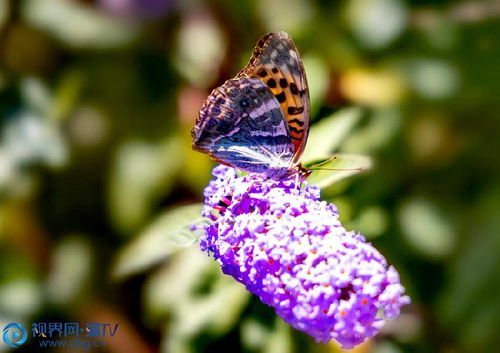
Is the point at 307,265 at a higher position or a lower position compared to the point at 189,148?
lower

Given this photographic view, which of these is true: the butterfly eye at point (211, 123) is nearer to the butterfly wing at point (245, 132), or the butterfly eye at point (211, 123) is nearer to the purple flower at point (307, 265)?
the butterfly wing at point (245, 132)

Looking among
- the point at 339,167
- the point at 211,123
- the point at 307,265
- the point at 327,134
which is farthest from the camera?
the point at 327,134

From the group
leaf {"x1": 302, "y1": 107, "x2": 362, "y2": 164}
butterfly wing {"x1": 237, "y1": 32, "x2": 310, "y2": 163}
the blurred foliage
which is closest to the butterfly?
butterfly wing {"x1": 237, "y1": 32, "x2": 310, "y2": 163}


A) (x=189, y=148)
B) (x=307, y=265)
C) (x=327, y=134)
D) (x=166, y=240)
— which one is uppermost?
(x=189, y=148)

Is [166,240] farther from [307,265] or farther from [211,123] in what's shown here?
[307,265]

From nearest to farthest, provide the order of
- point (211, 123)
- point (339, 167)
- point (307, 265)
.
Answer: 1. point (307, 265)
2. point (339, 167)
3. point (211, 123)

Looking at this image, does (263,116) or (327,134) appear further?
(327,134)

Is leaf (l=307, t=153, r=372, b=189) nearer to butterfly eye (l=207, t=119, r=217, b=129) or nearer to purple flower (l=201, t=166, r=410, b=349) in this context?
purple flower (l=201, t=166, r=410, b=349)

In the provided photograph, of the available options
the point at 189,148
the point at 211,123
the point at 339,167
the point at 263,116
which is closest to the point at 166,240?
the point at 211,123
